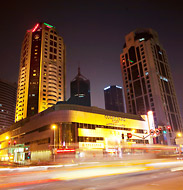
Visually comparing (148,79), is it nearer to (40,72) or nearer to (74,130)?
(40,72)

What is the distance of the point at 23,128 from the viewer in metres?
75.7

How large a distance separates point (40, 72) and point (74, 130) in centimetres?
7425

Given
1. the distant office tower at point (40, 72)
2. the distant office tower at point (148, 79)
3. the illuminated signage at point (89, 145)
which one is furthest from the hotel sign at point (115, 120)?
the distant office tower at point (40, 72)

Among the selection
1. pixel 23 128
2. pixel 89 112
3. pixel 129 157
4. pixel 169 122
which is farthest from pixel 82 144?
pixel 169 122

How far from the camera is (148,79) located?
128125 millimetres

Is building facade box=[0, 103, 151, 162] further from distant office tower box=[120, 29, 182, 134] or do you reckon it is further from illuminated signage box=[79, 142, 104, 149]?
distant office tower box=[120, 29, 182, 134]

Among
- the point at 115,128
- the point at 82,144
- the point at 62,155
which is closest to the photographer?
the point at 62,155

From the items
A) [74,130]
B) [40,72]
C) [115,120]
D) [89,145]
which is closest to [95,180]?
[74,130]

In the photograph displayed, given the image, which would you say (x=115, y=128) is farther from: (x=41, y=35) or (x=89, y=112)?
(x=41, y=35)

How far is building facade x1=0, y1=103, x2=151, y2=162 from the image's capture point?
53647mm

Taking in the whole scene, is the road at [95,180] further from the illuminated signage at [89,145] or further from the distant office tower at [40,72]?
the distant office tower at [40,72]

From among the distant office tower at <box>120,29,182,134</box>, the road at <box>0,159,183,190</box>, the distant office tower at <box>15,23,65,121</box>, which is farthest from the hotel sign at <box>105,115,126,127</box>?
the distant office tower at <box>15,23,65,121</box>

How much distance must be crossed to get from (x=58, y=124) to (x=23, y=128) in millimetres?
29019

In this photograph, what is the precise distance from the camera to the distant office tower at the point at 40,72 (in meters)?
112
